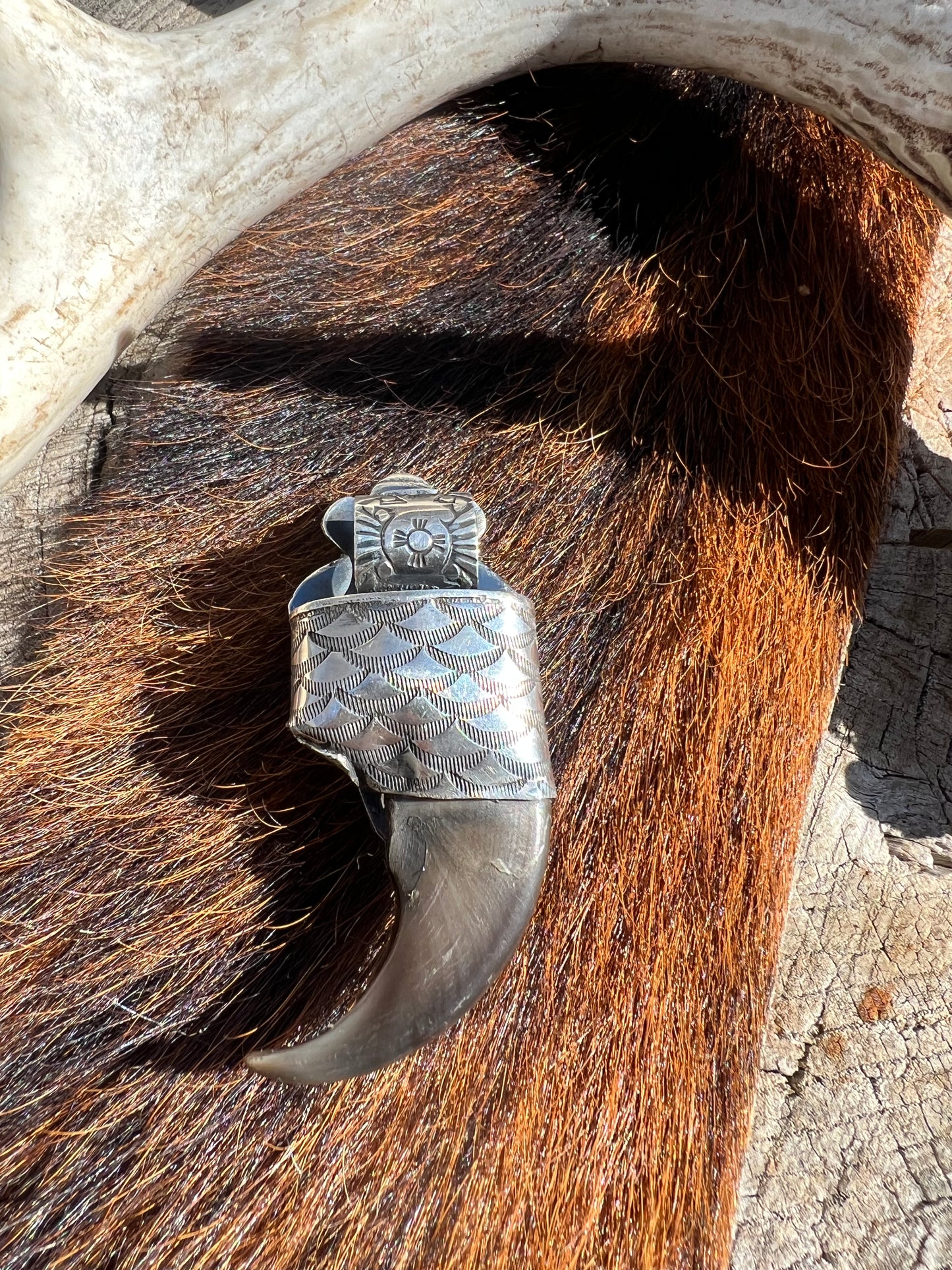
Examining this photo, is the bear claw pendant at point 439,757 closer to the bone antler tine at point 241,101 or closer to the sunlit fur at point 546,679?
the sunlit fur at point 546,679

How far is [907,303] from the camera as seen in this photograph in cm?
98

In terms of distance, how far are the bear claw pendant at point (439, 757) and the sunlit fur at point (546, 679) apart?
9 cm

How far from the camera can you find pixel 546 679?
0.83 m

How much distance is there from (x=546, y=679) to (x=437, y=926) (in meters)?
0.25

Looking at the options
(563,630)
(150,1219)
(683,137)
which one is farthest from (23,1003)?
(683,137)

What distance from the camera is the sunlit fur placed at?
725 mm

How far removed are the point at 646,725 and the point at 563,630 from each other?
114 mm

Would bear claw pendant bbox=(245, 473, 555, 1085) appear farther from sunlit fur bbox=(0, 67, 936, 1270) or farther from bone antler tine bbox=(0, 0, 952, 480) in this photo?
bone antler tine bbox=(0, 0, 952, 480)

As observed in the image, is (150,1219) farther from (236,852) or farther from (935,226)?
(935,226)

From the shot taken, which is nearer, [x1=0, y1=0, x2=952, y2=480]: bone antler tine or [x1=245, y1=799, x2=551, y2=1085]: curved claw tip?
[x1=245, y1=799, x2=551, y2=1085]: curved claw tip

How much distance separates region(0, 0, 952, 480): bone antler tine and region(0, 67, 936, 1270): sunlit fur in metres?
0.10

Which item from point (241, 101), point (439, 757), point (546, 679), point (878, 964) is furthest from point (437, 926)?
point (241, 101)

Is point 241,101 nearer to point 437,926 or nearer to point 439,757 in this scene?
point 439,757

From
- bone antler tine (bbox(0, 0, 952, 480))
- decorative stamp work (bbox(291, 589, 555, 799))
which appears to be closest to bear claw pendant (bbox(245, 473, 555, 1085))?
decorative stamp work (bbox(291, 589, 555, 799))
